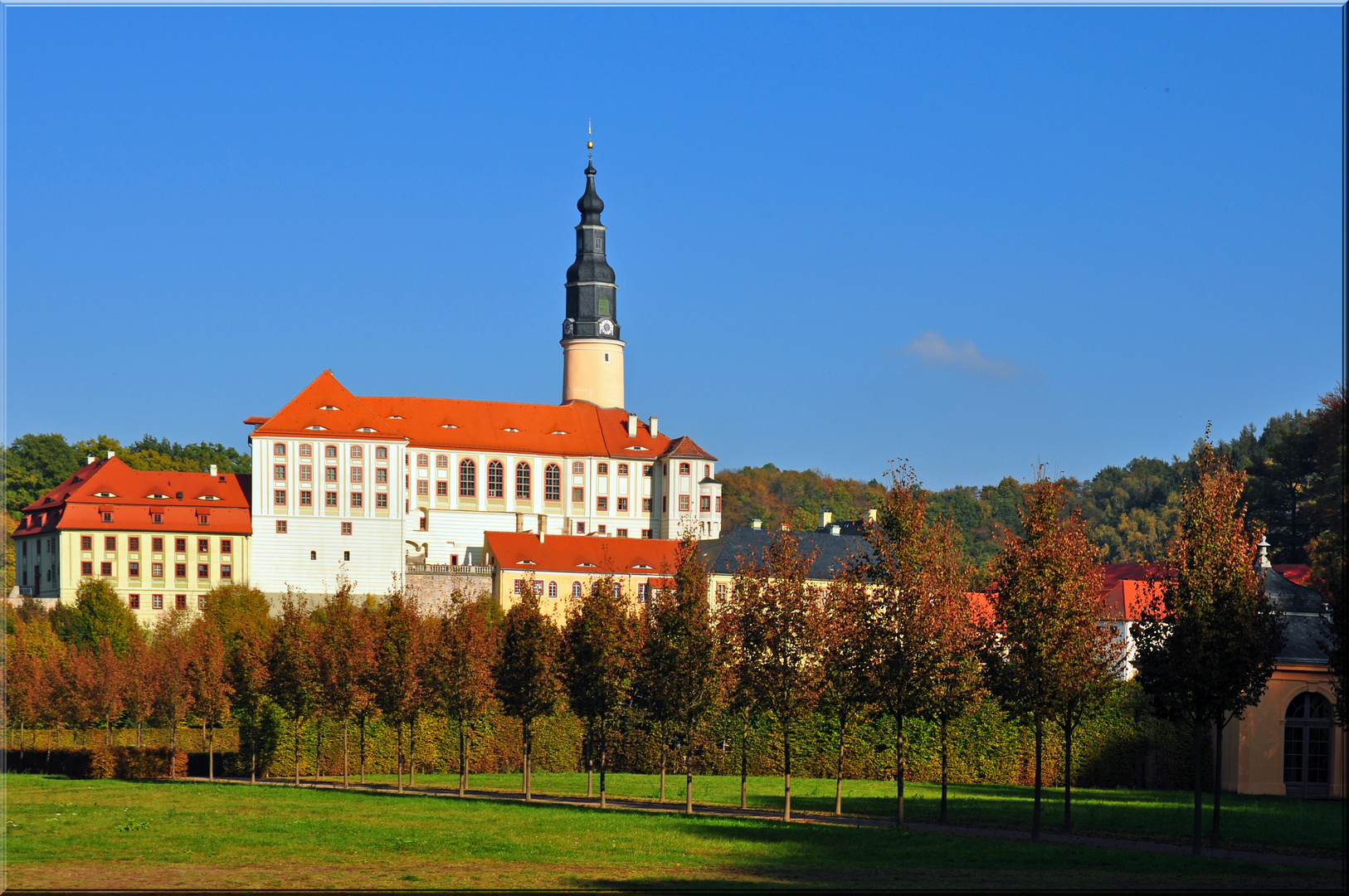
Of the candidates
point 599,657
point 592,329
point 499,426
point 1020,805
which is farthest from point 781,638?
point 592,329

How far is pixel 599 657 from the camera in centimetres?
3656

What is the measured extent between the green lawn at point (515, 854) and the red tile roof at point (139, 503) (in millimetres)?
64497

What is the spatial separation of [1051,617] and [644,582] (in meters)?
60.3

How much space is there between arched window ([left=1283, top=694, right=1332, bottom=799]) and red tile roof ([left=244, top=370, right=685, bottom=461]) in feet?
232

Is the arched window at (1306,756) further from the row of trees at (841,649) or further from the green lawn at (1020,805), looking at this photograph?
the row of trees at (841,649)

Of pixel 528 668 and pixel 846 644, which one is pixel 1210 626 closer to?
pixel 846 644

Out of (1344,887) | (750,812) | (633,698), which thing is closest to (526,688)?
(633,698)

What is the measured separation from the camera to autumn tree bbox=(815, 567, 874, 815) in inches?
1246

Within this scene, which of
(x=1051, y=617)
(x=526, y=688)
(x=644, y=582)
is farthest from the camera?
(x=644, y=582)

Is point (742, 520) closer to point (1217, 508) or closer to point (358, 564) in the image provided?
point (358, 564)

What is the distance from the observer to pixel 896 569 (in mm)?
31656

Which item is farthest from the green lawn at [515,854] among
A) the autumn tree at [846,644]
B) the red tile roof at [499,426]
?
the red tile roof at [499,426]

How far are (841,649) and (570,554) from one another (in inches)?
2336

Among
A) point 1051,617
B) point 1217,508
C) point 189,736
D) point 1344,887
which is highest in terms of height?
point 1217,508
